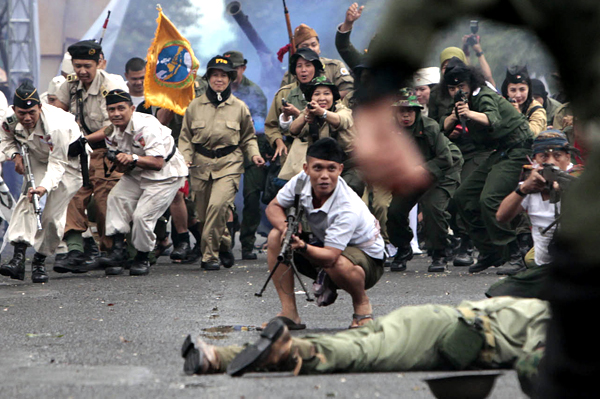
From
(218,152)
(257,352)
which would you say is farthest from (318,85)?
(257,352)

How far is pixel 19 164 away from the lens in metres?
8.58

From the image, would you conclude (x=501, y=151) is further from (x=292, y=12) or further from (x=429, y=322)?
(x=292, y=12)

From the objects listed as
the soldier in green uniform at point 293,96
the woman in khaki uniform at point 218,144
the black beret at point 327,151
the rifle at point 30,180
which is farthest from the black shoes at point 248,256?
the black beret at point 327,151

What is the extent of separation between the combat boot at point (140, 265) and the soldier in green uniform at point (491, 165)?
2723mm

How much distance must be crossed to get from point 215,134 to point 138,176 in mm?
941

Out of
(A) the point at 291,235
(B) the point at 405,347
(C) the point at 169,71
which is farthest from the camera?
(C) the point at 169,71

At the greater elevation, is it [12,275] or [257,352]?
[257,352]

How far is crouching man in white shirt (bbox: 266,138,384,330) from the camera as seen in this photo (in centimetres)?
541

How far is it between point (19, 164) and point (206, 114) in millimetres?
1832

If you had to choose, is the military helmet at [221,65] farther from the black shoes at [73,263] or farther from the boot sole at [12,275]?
the boot sole at [12,275]

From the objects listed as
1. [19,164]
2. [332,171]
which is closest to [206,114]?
[19,164]

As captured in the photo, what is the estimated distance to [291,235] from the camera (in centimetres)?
529

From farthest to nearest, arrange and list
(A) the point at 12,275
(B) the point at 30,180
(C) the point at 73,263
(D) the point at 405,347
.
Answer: (C) the point at 73,263 < (B) the point at 30,180 < (A) the point at 12,275 < (D) the point at 405,347

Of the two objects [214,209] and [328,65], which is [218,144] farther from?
[328,65]
